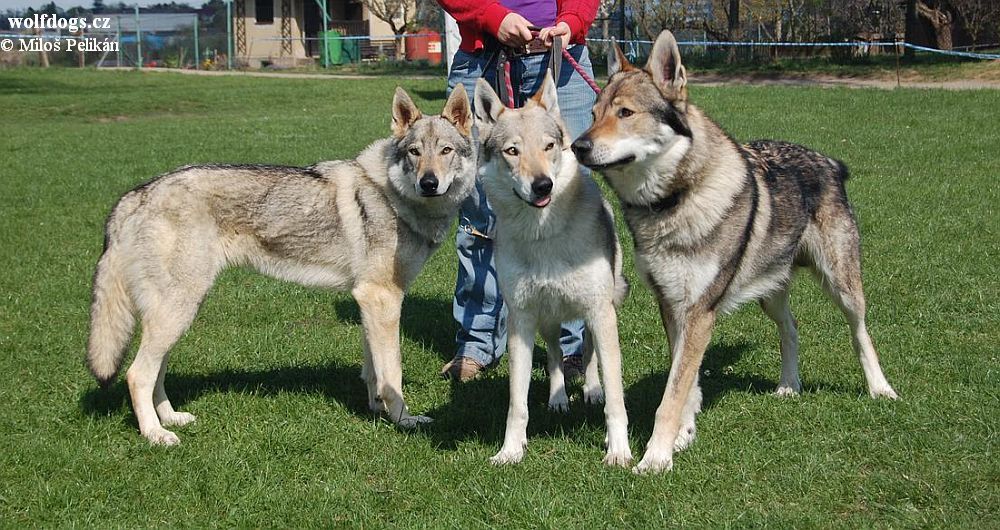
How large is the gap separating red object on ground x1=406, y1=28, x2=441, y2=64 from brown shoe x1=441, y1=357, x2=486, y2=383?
44.3m

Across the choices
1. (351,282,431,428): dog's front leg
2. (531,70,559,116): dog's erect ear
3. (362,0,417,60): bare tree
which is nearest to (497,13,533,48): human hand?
(531,70,559,116): dog's erect ear

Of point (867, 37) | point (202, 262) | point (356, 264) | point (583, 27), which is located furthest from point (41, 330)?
point (867, 37)

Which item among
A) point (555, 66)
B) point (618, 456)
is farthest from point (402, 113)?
point (618, 456)

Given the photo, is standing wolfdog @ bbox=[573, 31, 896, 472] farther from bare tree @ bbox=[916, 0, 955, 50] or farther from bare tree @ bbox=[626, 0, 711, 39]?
bare tree @ bbox=[626, 0, 711, 39]

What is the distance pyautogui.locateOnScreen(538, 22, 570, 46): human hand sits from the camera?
5.31m

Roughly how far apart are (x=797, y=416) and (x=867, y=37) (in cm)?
3101

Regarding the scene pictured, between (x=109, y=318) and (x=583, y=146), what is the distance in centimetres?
280

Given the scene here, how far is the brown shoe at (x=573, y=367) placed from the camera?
600 centimetres

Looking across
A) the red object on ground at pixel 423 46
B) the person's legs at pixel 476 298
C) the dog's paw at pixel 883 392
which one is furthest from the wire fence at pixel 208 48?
the dog's paw at pixel 883 392

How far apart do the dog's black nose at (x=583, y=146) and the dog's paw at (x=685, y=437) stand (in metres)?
1.54

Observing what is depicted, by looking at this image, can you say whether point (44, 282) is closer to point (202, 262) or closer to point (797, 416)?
point (202, 262)

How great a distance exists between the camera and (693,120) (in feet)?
14.7

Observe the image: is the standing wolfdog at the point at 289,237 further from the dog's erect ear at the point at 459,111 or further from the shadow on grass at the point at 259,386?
the shadow on grass at the point at 259,386

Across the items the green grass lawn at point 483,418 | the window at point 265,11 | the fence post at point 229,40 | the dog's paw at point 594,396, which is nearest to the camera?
the green grass lawn at point 483,418
